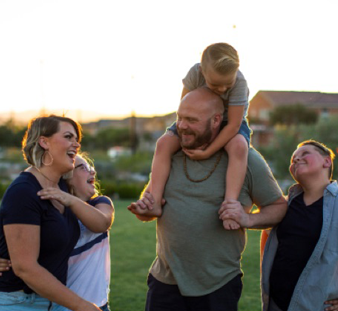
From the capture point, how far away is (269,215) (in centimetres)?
287

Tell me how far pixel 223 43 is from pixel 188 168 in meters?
0.66

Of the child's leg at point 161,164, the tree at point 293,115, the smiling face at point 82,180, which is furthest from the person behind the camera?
the tree at point 293,115

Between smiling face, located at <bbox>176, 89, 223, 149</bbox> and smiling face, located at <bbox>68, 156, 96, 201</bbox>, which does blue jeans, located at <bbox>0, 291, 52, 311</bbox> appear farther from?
smiling face, located at <bbox>176, 89, 223, 149</bbox>

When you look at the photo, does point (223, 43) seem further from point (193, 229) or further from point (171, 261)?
point (171, 261)

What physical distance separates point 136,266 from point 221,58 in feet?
20.9

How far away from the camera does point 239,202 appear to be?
271 cm

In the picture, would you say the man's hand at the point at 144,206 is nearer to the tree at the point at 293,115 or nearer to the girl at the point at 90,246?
the girl at the point at 90,246

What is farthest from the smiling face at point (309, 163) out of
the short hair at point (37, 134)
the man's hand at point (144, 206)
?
the short hair at point (37, 134)

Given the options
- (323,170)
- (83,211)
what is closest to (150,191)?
(83,211)

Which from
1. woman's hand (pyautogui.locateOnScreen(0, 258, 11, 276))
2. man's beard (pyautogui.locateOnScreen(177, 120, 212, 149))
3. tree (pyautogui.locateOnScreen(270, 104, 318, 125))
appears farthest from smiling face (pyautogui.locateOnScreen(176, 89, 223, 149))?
tree (pyautogui.locateOnScreen(270, 104, 318, 125))

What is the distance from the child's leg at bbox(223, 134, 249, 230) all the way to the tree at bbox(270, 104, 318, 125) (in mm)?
49922

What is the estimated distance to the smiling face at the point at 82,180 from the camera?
295 cm

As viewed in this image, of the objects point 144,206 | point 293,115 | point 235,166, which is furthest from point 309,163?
point 293,115

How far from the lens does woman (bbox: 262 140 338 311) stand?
286 centimetres
